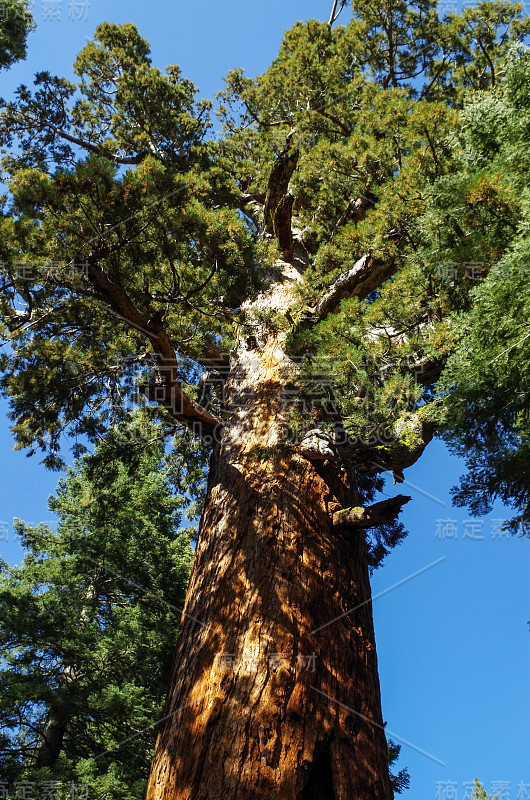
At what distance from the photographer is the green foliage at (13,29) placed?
7.28 meters

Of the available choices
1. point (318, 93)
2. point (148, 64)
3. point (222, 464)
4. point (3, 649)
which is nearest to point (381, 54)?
point (318, 93)

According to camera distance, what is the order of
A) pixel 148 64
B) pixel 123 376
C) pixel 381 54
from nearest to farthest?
1. pixel 123 376
2. pixel 381 54
3. pixel 148 64

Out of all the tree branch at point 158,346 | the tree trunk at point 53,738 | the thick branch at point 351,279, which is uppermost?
the thick branch at point 351,279

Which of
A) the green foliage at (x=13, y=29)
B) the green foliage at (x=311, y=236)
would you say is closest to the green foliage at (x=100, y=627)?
the green foliage at (x=311, y=236)

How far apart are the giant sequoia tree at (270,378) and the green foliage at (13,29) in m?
4.06

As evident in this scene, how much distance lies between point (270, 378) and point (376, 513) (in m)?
2.05

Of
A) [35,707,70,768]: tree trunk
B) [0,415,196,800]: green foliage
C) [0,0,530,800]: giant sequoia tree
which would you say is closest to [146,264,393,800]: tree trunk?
[0,0,530,800]: giant sequoia tree

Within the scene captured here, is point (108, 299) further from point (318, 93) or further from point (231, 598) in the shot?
point (318, 93)

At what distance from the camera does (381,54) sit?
975 cm

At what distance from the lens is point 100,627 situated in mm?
8609

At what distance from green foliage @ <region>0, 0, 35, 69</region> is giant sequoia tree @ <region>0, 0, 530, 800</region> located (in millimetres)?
4064

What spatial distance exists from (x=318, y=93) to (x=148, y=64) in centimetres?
370

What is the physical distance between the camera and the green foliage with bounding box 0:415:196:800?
6805 millimetres

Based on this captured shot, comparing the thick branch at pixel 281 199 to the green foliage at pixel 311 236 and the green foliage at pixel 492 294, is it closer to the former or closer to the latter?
the green foliage at pixel 311 236
